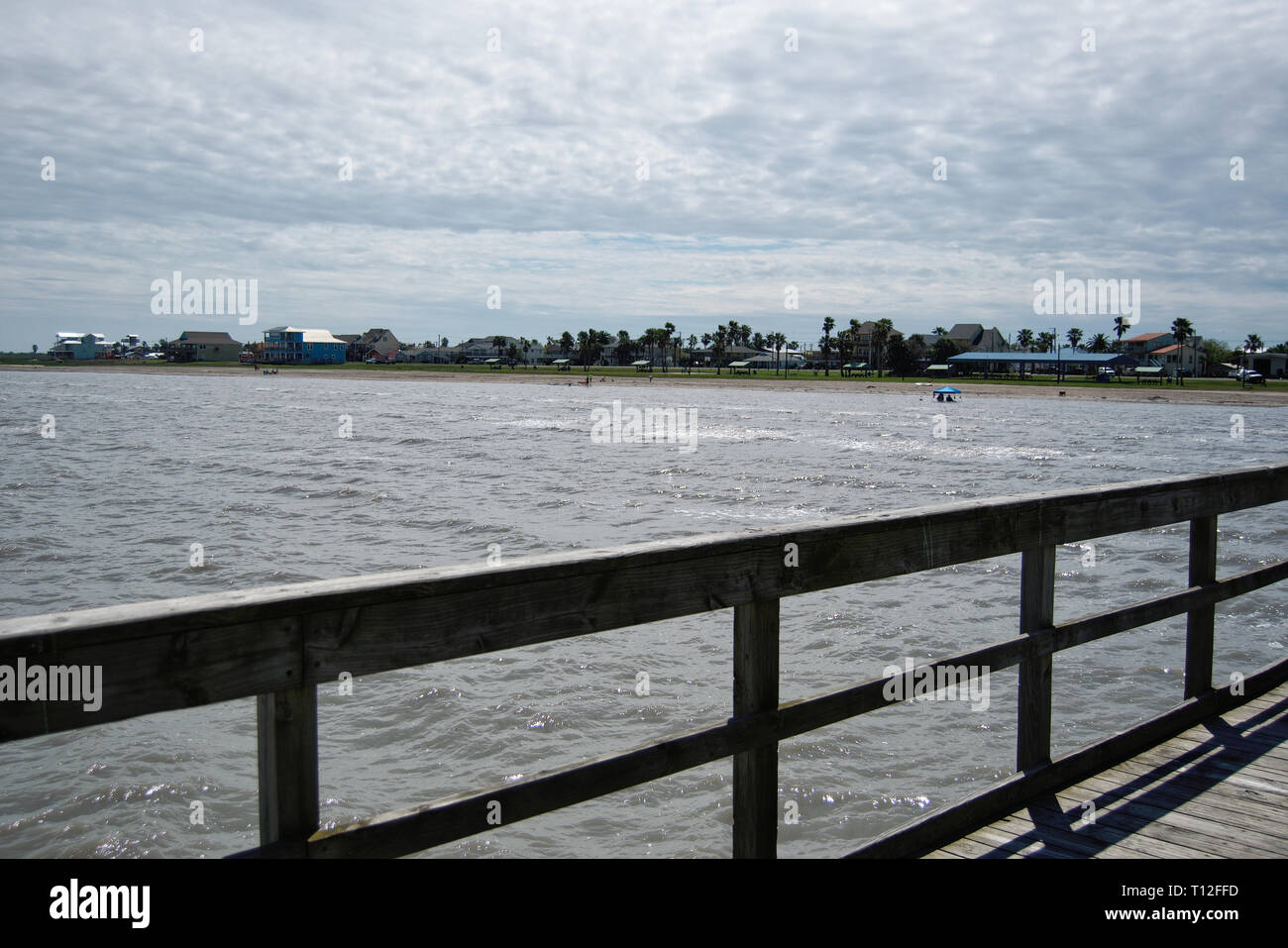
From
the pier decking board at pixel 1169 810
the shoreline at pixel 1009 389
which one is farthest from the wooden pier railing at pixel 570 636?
the shoreline at pixel 1009 389

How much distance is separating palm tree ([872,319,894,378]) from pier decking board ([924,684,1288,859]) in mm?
154118

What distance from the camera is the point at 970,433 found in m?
50.2

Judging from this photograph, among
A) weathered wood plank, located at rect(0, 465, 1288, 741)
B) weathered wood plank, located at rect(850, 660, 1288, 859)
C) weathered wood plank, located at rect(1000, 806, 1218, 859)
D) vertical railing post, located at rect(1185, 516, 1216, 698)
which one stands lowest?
weathered wood plank, located at rect(1000, 806, 1218, 859)

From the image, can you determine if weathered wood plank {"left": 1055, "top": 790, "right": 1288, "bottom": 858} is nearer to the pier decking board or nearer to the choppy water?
the pier decking board

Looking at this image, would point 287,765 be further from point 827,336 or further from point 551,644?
point 827,336

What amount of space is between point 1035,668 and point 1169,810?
0.85 m

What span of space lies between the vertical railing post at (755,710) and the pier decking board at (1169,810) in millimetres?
890

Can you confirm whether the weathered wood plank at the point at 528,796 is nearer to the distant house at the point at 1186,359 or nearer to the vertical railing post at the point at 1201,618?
the vertical railing post at the point at 1201,618

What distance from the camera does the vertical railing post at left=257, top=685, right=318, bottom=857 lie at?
7.02 ft

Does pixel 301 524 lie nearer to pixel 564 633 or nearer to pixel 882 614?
pixel 882 614

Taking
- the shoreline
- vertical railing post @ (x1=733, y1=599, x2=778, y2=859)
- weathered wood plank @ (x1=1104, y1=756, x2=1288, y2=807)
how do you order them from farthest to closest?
the shoreline → weathered wood plank @ (x1=1104, y1=756, x2=1288, y2=807) → vertical railing post @ (x1=733, y1=599, x2=778, y2=859)

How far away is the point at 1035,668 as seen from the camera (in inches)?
158

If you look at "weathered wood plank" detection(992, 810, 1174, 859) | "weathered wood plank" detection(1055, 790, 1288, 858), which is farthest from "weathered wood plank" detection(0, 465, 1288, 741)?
"weathered wood plank" detection(1055, 790, 1288, 858)

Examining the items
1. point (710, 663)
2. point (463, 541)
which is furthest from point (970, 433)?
point (710, 663)
